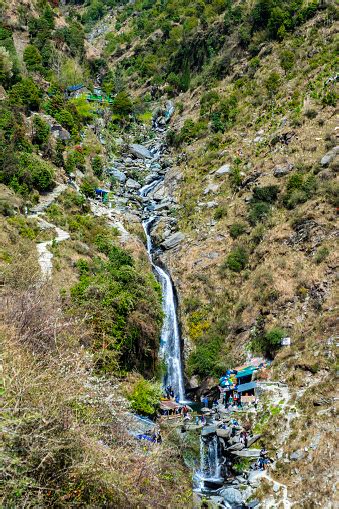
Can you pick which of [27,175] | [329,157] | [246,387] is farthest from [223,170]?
[246,387]

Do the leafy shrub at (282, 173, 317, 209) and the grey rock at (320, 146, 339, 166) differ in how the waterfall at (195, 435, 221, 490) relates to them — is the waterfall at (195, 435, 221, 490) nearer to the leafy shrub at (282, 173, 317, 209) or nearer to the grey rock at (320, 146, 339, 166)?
the leafy shrub at (282, 173, 317, 209)

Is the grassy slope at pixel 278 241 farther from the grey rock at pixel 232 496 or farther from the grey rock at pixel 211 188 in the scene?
the grey rock at pixel 232 496

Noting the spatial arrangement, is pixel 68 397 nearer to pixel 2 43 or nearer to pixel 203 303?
pixel 203 303

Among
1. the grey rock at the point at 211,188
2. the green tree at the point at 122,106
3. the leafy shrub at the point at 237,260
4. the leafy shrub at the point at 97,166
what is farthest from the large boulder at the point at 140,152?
the leafy shrub at the point at 237,260

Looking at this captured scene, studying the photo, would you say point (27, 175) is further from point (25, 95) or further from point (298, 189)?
point (298, 189)

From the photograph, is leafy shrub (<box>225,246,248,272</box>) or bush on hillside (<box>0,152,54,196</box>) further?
leafy shrub (<box>225,246,248,272</box>)

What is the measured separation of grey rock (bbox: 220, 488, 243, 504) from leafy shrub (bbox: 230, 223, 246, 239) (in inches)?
849

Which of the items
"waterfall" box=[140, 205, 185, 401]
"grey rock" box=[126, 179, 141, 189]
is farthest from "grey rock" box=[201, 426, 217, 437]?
"grey rock" box=[126, 179, 141, 189]

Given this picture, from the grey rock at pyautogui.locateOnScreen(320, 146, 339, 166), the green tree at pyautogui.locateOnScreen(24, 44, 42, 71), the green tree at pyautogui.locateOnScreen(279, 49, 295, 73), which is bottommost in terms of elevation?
the grey rock at pyautogui.locateOnScreen(320, 146, 339, 166)

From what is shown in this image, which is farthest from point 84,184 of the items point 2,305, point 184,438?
point 2,305

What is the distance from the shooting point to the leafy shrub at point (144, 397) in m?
22.7

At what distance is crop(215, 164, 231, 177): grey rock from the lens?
1772 inches

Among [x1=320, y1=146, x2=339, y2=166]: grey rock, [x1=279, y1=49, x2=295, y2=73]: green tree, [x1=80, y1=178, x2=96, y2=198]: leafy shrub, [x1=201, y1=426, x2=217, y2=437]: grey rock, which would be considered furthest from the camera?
[x1=279, y1=49, x2=295, y2=73]: green tree

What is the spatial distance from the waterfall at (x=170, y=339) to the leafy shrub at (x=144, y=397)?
281 inches
